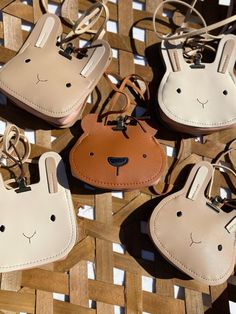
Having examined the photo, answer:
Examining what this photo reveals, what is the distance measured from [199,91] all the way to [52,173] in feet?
0.87

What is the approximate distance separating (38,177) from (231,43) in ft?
1.25

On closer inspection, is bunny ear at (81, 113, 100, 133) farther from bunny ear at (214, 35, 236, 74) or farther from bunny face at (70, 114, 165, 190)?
bunny ear at (214, 35, 236, 74)

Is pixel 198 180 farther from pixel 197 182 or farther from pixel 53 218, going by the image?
pixel 53 218

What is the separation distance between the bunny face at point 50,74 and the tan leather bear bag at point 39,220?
0.20 feet

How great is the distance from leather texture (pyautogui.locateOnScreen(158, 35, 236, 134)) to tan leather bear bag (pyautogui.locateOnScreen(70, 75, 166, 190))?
53 mm

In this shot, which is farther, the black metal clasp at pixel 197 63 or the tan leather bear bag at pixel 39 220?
the black metal clasp at pixel 197 63

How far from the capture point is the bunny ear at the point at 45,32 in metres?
0.86

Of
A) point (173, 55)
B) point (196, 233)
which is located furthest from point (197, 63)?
point (196, 233)

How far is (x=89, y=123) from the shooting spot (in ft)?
2.79

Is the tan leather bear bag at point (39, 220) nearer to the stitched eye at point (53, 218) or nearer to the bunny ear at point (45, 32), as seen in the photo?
the stitched eye at point (53, 218)

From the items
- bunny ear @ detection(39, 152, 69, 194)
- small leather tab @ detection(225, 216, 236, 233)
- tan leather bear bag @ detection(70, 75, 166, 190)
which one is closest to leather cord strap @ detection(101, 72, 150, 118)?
tan leather bear bag @ detection(70, 75, 166, 190)

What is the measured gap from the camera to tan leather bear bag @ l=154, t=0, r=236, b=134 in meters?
0.86

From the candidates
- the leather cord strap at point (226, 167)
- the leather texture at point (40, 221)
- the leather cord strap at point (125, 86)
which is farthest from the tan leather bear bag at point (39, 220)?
the leather cord strap at point (226, 167)

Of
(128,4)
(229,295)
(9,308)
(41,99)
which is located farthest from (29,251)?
(128,4)
